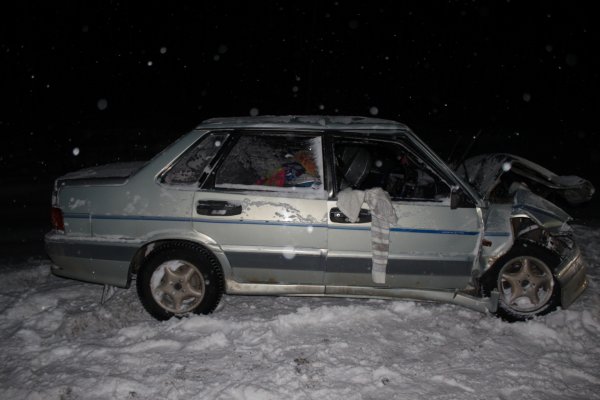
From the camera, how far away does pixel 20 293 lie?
15.4 feet

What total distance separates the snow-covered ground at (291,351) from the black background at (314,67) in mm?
11949

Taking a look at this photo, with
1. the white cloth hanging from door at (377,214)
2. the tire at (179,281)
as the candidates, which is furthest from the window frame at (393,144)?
the tire at (179,281)

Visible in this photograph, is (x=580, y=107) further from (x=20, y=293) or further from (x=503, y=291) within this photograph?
(x=20, y=293)

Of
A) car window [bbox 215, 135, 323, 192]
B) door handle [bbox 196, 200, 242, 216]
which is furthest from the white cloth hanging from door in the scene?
door handle [bbox 196, 200, 242, 216]

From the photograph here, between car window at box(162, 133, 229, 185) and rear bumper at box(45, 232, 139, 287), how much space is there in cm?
66

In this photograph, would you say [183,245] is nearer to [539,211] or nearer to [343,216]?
[343,216]

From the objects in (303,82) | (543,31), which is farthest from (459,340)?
(543,31)

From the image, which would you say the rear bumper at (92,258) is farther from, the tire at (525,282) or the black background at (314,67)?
the black background at (314,67)

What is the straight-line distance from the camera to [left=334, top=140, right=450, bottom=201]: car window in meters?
3.83

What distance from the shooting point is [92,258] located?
12.9ft

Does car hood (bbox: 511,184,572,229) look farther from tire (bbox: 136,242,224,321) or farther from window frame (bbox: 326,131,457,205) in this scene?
tire (bbox: 136,242,224,321)

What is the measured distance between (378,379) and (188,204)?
77.7 inches

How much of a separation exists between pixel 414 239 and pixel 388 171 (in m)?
1.00

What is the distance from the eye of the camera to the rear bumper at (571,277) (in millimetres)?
4013
